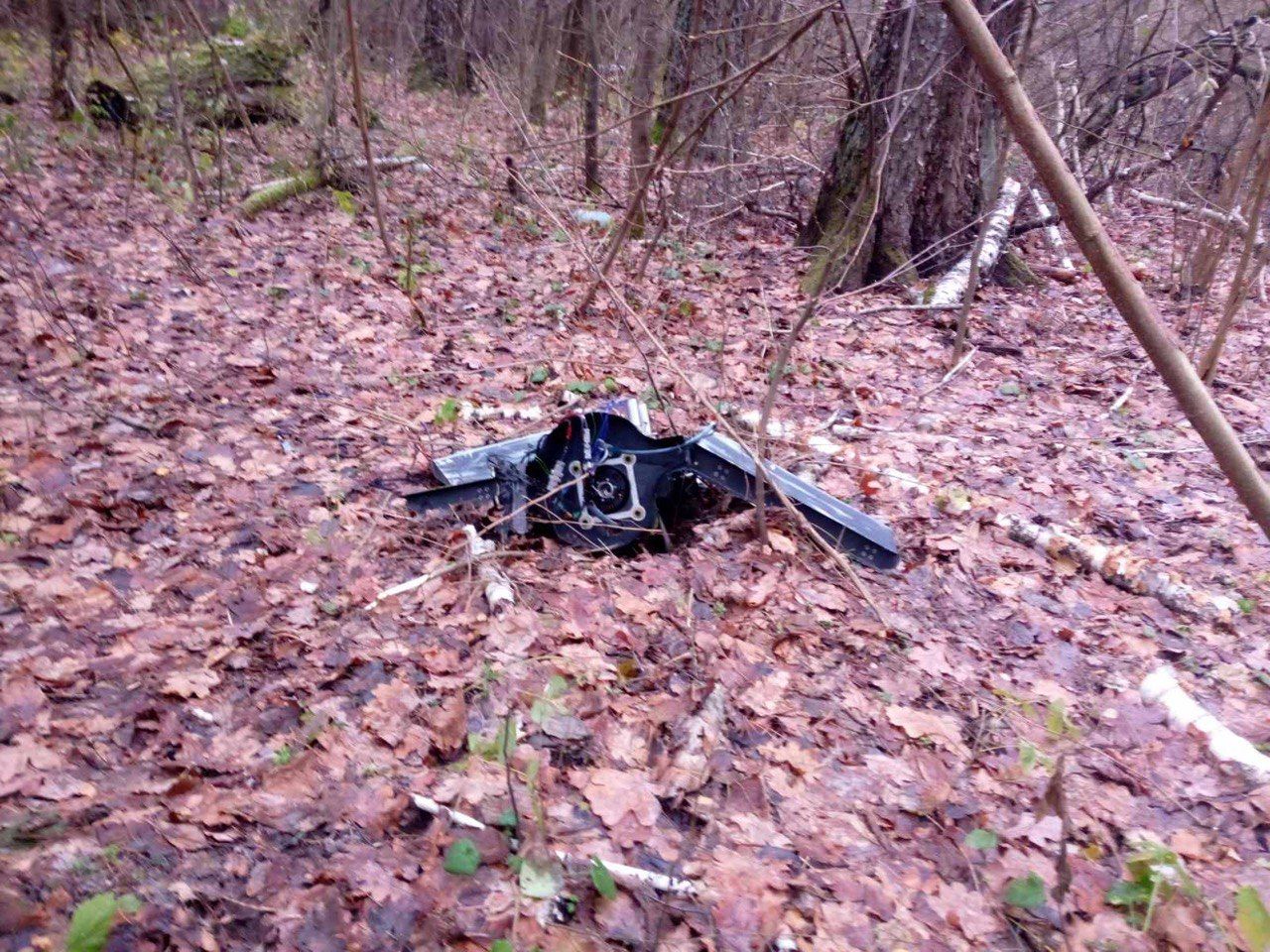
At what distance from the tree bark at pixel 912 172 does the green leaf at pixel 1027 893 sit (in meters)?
5.33

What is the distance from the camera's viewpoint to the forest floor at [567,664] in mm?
2285

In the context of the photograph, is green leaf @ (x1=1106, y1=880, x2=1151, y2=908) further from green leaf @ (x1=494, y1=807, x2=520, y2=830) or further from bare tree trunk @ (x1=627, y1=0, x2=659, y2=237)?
bare tree trunk @ (x1=627, y1=0, x2=659, y2=237)

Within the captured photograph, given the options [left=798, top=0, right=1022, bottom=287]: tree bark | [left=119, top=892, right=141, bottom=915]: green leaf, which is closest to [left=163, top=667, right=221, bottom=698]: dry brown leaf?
[left=119, top=892, right=141, bottom=915]: green leaf

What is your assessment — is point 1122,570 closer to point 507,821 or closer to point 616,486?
point 616,486

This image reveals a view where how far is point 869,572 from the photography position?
12.2ft

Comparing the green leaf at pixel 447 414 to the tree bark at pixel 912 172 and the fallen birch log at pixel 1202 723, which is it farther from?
the tree bark at pixel 912 172

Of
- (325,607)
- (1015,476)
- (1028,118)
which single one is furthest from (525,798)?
(1015,476)

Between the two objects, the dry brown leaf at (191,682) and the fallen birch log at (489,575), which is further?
the fallen birch log at (489,575)

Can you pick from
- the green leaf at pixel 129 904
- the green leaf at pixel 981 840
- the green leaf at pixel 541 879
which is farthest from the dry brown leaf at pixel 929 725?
the green leaf at pixel 129 904

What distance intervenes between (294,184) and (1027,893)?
8.46 m

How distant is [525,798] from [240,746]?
934 millimetres

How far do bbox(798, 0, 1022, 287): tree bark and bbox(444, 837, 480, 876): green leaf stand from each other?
570 centimetres

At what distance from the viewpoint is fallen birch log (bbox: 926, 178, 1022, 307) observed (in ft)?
23.1

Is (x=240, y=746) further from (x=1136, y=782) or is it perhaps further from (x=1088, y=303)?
(x=1088, y=303)
